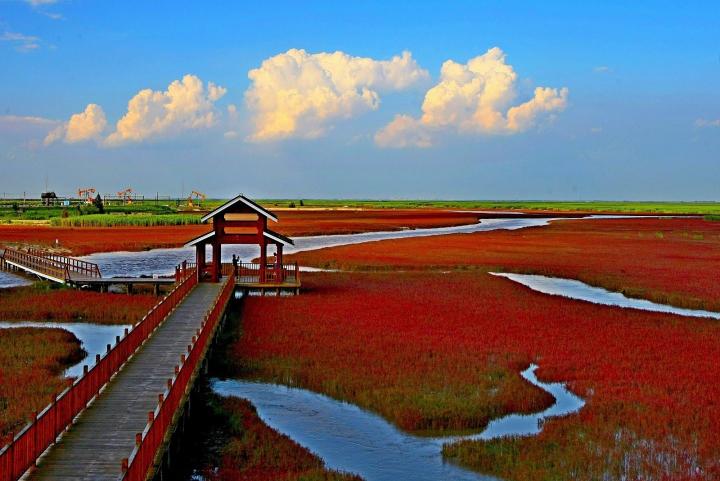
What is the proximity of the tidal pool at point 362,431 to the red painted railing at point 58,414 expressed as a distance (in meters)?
3.19

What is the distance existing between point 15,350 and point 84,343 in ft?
9.76

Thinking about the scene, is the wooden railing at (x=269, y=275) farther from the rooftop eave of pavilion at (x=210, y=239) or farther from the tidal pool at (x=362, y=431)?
the tidal pool at (x=362, y=431)

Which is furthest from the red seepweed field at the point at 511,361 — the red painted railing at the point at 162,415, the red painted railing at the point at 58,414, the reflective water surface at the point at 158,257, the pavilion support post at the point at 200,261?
the reflective water surface at the point at 158,257

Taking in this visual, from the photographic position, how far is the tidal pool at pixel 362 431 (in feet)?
51.3

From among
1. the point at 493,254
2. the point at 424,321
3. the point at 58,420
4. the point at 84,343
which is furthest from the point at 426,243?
the point at 58,420

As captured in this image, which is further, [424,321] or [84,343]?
[424,321]

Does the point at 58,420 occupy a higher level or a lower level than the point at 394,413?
higher

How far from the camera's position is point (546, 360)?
24.3 metres

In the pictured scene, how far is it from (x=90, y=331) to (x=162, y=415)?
57.6ft

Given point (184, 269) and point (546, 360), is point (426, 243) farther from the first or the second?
point (546, 360)

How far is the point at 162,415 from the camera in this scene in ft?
46.7

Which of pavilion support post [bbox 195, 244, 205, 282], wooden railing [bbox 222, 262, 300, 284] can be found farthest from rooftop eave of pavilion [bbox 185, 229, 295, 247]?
wooden railing [bbox 222, 262, 300, 284]

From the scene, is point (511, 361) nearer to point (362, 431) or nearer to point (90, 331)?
point (362, 431)

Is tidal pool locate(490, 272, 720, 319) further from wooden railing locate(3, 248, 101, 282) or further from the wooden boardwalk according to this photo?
wooden railing locate(3, 248, 101, 282)
